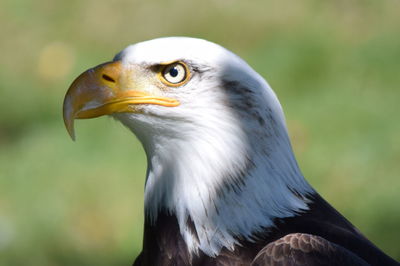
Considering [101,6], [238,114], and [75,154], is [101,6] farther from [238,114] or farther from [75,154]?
[238,114]

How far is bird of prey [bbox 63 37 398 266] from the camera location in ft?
9.66

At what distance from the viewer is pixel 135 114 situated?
3051 mm

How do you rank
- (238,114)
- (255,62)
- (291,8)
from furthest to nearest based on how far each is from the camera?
(291,8) → (255,62) → (238,114)

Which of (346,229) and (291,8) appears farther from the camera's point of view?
(291,8)

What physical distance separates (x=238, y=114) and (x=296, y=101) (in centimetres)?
363

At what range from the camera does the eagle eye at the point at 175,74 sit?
2.99 meters

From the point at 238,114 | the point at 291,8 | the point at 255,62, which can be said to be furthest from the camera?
the point at 291,8

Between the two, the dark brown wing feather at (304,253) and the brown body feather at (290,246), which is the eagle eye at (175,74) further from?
the dark brown wing feather at (304,253)

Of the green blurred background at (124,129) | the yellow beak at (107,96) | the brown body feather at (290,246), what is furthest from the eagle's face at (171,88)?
the green blurred background at (124,129)

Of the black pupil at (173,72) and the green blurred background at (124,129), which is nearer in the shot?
the black pupil at (173,72)

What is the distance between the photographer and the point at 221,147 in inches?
117

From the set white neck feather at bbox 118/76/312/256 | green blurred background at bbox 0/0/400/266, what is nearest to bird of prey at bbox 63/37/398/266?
white neck feather at bbox 118/76/312/256

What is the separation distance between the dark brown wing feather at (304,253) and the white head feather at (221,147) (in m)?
0.15

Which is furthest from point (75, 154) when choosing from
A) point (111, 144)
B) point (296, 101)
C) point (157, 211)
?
point (157, 211)
